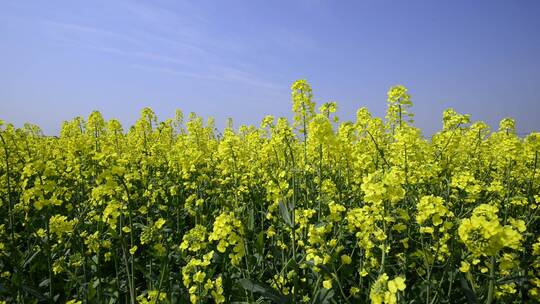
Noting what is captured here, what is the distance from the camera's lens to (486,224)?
1498 mm

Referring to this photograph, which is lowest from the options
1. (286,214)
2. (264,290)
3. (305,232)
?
(264,290)

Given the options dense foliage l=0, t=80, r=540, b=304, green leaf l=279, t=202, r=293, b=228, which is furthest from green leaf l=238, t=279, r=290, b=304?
green leaf l=279, t=202, r=293, b=228

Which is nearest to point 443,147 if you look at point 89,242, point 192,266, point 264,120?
point 264,120

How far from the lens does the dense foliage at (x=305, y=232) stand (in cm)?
217

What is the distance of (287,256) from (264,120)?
172 cm

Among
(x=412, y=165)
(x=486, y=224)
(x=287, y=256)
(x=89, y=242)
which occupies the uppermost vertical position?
(x=412, y=165)

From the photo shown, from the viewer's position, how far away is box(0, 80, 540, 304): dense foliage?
2174mm

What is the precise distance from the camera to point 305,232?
2904 millimetres

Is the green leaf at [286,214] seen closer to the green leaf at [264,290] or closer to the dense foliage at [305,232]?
the dense foliage at [305,232]

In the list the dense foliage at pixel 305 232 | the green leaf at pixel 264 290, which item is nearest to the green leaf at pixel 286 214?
the dense foliage at pixel 305 232

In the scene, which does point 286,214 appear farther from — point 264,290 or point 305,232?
point 264,290

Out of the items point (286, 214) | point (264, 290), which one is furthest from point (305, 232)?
point (264, 290)

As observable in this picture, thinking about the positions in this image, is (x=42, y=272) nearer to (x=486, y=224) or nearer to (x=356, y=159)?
(x=356, y=159)

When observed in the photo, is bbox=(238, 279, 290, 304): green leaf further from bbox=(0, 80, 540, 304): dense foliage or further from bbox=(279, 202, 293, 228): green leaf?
bbox=(279, 202, 293, 228): green leaf
